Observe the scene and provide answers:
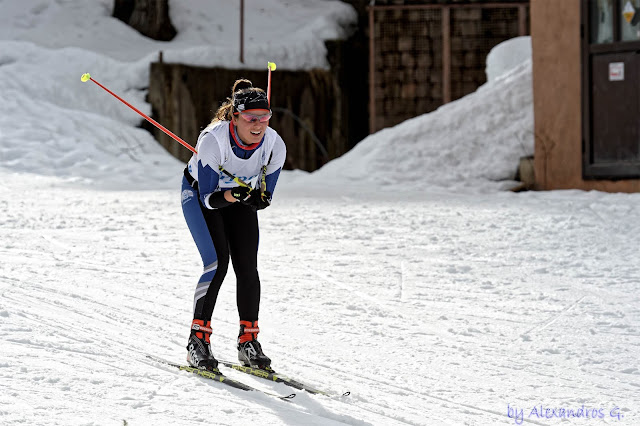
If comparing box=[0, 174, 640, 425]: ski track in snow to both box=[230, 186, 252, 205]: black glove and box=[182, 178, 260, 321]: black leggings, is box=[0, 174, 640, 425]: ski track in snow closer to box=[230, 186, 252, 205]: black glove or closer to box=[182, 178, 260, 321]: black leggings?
box=[182, 178, 260, 321]: black leggings

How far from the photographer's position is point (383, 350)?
4.93 meters

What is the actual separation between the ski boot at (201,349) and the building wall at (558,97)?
7.85m

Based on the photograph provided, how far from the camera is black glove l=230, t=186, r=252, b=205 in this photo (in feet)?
14.0

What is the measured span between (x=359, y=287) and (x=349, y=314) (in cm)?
78

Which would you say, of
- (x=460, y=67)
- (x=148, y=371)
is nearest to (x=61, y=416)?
(x=148, y=371)

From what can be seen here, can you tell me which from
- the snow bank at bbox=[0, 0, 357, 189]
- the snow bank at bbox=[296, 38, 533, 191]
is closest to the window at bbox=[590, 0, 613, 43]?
the snow bank at bbox=[296, 38, 533, 191]

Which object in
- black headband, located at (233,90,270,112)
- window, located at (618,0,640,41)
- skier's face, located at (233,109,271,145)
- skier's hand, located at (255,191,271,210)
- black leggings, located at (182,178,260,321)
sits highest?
window, located at (618,0,640,41)

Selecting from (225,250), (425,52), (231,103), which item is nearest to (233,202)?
(225,250)

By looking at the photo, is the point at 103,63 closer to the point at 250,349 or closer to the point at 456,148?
the point at 456,148

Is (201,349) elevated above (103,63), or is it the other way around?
(103,63)

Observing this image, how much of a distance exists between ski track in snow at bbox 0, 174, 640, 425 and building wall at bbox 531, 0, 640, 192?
1672mm

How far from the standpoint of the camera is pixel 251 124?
436 centimetres

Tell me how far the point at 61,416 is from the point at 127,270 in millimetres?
3308

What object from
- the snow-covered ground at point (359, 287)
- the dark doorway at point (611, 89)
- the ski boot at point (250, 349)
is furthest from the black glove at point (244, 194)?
the dark doorway at point (611, 89)
